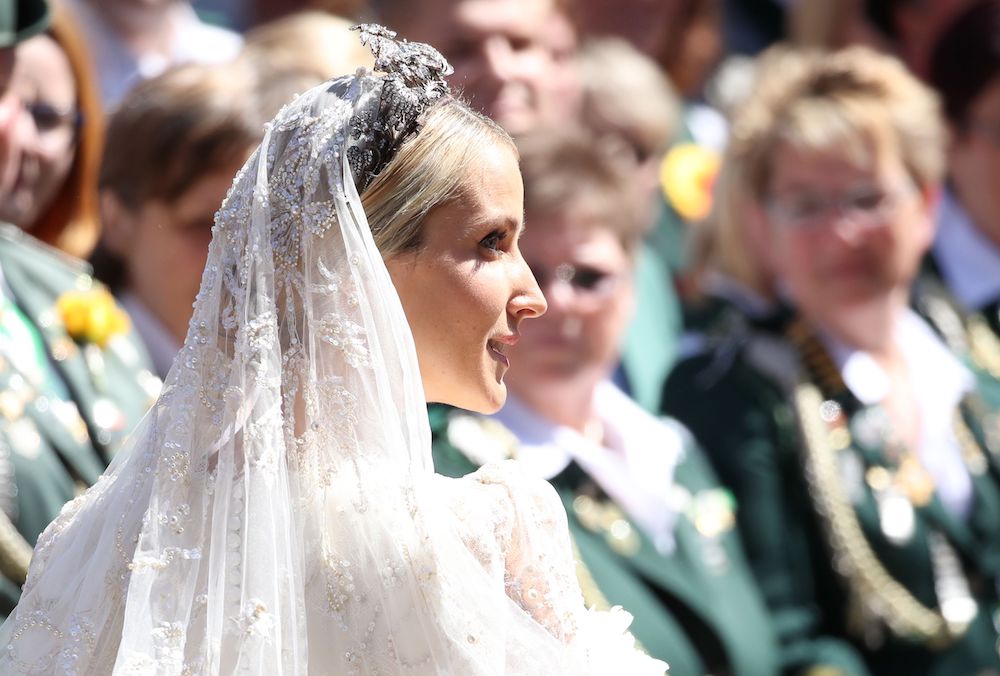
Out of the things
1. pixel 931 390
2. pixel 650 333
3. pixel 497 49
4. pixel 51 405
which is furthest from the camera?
pixel 931 390

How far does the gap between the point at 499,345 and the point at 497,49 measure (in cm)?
208

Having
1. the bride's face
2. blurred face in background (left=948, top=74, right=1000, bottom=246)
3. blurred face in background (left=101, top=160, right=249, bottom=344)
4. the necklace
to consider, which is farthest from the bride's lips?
blurred face in background (left=948, top=74, right=1000, bottom=246)

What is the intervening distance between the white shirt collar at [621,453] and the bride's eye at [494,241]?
1.45 meters

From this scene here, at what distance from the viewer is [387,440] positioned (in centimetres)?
173

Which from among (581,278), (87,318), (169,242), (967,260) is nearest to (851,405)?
(581,278)

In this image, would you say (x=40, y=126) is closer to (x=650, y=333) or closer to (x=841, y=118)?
(x=650, y=333)

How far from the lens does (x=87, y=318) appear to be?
10.1ft

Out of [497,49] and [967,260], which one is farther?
[967,260]

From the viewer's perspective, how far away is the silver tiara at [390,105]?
181 cm

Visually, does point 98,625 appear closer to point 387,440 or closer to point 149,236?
point 387,440

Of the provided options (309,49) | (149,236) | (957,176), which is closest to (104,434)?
(149,236)

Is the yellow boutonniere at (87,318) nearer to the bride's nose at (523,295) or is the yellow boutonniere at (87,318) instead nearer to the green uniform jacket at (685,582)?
the green uniform jacket at (685,582)

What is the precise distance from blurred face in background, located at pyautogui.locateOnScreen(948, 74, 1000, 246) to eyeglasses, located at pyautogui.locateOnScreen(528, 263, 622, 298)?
6.10 ft

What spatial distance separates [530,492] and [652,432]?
6.33 ft
